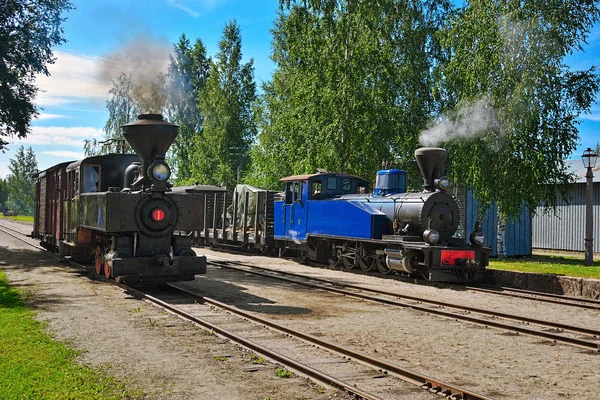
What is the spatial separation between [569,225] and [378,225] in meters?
14.6

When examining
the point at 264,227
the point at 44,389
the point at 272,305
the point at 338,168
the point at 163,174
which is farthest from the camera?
the point at 338,168

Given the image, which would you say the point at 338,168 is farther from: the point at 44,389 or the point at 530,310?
the point at 44,389

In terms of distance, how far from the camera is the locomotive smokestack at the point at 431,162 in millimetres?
14430

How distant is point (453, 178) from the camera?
2158 centimetres

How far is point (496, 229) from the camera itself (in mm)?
22297

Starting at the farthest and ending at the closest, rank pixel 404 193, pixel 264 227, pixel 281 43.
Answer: pixel 281 43 < pixel 264 227 < pixel 404 193

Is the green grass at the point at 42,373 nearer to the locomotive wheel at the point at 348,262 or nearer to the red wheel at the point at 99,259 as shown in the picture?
the red wheel at the point at 99,259

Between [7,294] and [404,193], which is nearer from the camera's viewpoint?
[7,294]

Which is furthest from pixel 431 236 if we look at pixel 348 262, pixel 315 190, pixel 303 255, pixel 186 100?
pixel 186 100

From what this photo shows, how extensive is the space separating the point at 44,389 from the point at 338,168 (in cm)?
2030

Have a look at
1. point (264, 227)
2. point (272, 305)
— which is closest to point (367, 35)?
point (264, 227)

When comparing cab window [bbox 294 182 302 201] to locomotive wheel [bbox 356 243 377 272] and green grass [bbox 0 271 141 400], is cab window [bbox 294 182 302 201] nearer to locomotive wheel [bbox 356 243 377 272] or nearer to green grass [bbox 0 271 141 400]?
locomotive wheel [bbox 356 243 377 272]

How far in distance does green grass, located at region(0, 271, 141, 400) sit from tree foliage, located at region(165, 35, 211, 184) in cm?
3891

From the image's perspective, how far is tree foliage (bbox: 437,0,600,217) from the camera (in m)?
18.0
